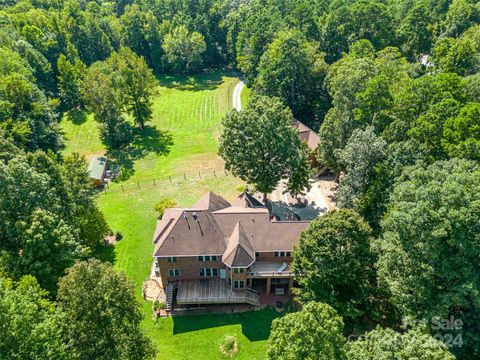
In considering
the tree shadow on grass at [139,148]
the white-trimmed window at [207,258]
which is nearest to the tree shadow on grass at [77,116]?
the tree shadow on grass at [139,148]

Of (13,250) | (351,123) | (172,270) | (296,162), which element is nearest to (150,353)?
(172,270)

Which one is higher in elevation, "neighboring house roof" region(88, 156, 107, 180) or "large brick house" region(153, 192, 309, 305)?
"neighboring house roof" region(88, 156, 107, 180)

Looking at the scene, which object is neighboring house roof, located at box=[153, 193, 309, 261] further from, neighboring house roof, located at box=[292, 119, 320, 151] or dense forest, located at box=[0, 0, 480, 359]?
neighboring house roof, located at box=[292, 119, 320, 151]

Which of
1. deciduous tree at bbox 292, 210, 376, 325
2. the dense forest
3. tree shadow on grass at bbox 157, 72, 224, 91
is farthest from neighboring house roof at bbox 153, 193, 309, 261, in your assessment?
tree shadow on grass at bbox 157, 72, 224, 91

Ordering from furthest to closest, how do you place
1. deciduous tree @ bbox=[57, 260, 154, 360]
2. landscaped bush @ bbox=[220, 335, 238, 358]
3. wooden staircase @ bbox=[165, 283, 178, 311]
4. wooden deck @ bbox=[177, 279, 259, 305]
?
wooden staircase @ bbox=[165, 283, 178, 311] → wooden deck @ bbox=[177, 279, 259, 305] → landscaped bush @ bbox=[220, 335, 238, 358] → deciduous tree @ bbox=[57, 260, 154, 360]

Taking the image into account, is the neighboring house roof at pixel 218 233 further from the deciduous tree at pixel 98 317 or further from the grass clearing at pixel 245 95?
the grass clearing at pixel 245 95

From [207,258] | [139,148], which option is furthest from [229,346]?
[139,148]

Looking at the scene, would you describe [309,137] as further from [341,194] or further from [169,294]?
[169,294]
